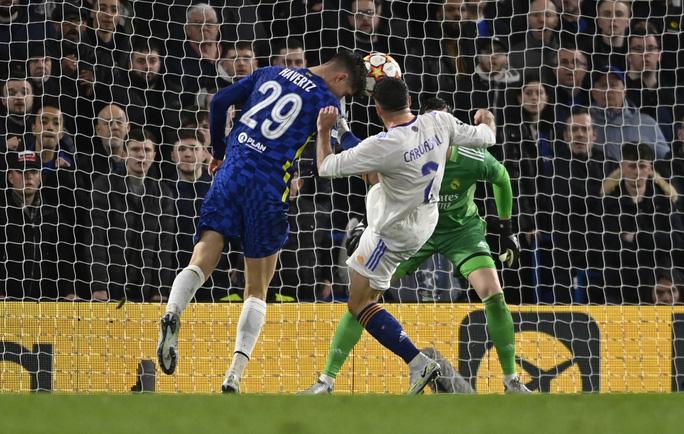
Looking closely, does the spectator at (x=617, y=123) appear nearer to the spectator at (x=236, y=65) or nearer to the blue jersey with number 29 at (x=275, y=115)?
the spectator at (x=236, y=65)

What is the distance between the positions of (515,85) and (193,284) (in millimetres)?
4572

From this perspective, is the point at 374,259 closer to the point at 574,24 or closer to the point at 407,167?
the point at 407,167

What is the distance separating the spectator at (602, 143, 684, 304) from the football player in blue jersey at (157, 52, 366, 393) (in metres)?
3.57

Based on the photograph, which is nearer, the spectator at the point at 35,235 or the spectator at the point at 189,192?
the spectator at the point at 35,235

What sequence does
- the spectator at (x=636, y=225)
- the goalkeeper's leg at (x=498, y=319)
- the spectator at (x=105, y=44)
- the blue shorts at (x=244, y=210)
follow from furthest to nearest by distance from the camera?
the spectator at (x=105, y=44), the spectator at (x=636, y=225), the goalkeeper's leg at (x=498, y=319), the blue shorts at (x=244, y=210)

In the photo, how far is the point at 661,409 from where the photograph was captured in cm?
443

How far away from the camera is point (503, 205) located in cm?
746

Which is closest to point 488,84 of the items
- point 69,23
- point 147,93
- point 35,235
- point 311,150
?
point 311,150

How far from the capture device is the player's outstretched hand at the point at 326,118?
5988 millimetres

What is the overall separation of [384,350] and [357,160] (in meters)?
2.87

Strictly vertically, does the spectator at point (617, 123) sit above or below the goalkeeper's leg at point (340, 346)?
above

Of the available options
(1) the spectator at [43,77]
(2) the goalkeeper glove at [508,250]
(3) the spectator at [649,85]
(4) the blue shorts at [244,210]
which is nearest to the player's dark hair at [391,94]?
(4) the blue shorts at [244,210]

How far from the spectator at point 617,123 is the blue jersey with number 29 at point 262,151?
395cm

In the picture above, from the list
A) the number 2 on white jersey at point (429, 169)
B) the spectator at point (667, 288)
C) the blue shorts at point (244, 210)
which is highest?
the number 2 on white jersey at point (429, 169)
